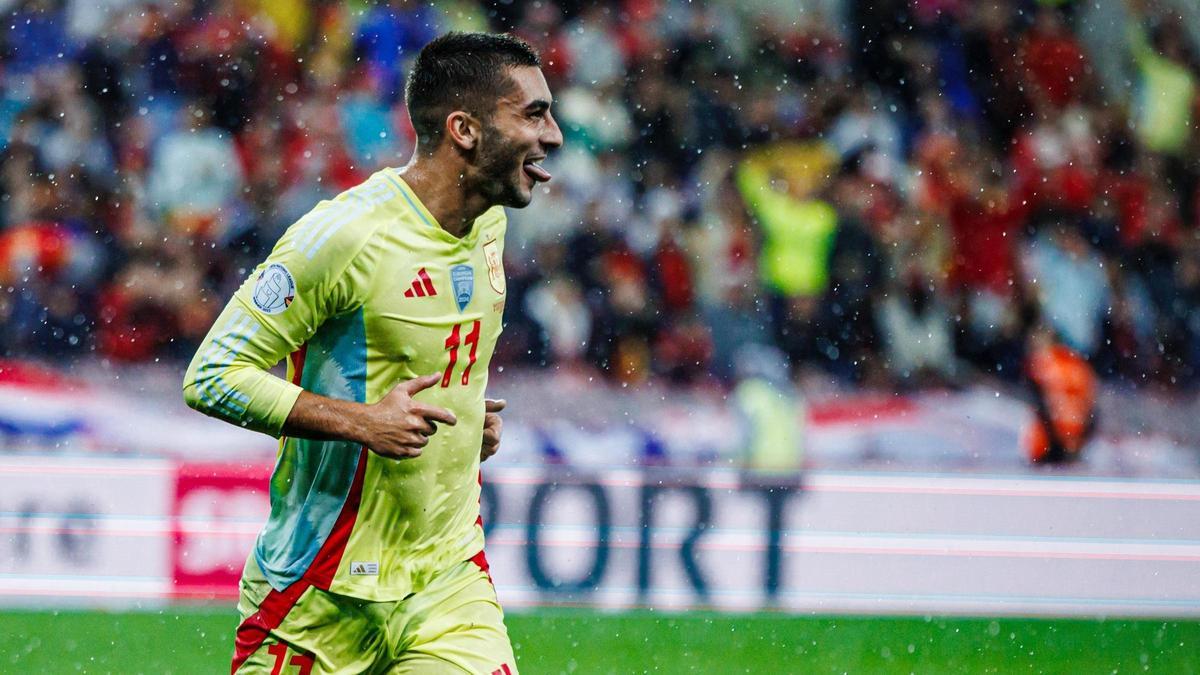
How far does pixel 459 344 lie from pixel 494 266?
231mm

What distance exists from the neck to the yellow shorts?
2.43ft

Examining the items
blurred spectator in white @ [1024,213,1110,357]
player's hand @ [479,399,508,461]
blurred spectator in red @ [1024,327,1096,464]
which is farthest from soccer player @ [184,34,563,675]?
blurred spectator in white @ [1024,213,1110,357]

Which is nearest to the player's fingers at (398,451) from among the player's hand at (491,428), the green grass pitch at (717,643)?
the player's hand at (491,428)

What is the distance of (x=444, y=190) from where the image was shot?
3.44 meters

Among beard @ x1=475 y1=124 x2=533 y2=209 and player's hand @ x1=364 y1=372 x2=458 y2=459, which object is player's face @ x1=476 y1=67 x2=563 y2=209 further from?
player's hand @ x1=364 y1=372 x2=458 y2=459

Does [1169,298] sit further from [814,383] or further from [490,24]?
[490,24]

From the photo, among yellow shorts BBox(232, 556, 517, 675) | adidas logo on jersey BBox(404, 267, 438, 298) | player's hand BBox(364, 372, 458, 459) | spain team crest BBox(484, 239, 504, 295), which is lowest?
yellow shorts BBox(232, 556, 517, 675)

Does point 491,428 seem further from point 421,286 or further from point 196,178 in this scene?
point 196,178

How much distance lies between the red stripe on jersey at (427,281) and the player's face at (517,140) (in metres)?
0.23

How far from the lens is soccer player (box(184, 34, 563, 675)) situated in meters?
3.16

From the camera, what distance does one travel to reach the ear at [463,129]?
342cm

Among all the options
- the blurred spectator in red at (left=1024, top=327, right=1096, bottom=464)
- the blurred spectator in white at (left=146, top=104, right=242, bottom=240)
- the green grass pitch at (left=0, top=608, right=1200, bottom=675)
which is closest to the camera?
the green grass pitch at (left=0, top=608, right=1200, bottom=675)

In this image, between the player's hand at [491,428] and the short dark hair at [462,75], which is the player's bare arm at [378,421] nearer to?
the player's hand at [491,428]

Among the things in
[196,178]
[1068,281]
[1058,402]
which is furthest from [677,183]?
[196,178]
